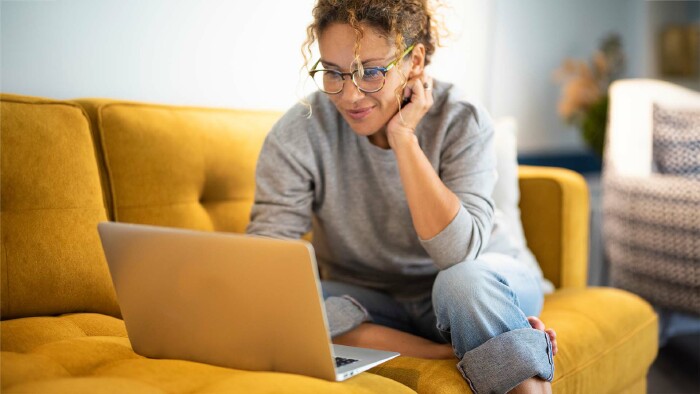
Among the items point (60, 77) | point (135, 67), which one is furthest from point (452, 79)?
point (60, 77)

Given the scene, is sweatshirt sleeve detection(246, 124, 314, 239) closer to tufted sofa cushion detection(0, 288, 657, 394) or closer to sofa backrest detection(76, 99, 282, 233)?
sofa backrest detection(76, 99, 282, 233)

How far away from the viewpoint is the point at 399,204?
61.3 inches

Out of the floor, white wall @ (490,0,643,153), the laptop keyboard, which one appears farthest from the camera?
white wall @ (490,0,643,153)

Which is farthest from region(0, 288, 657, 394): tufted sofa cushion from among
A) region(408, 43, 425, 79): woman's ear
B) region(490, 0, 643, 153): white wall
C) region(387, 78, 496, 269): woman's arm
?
region(490, 0, 643, 153): white wall

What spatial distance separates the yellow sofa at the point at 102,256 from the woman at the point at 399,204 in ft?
0.34

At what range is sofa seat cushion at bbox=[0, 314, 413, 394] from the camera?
3.17 ft

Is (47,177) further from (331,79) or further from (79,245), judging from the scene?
(331,79)

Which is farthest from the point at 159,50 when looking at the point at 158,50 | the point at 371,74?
the point at 371,74

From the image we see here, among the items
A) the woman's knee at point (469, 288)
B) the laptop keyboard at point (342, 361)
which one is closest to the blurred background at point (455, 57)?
the woman's knee at point (469, 288)

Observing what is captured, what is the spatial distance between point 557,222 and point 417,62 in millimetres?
667

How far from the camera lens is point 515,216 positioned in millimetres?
1871

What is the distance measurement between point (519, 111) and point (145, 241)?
108 inches

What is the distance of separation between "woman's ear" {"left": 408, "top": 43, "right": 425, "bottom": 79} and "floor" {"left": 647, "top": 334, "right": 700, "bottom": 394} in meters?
1.38

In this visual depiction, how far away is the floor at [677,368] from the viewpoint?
2352 mm
